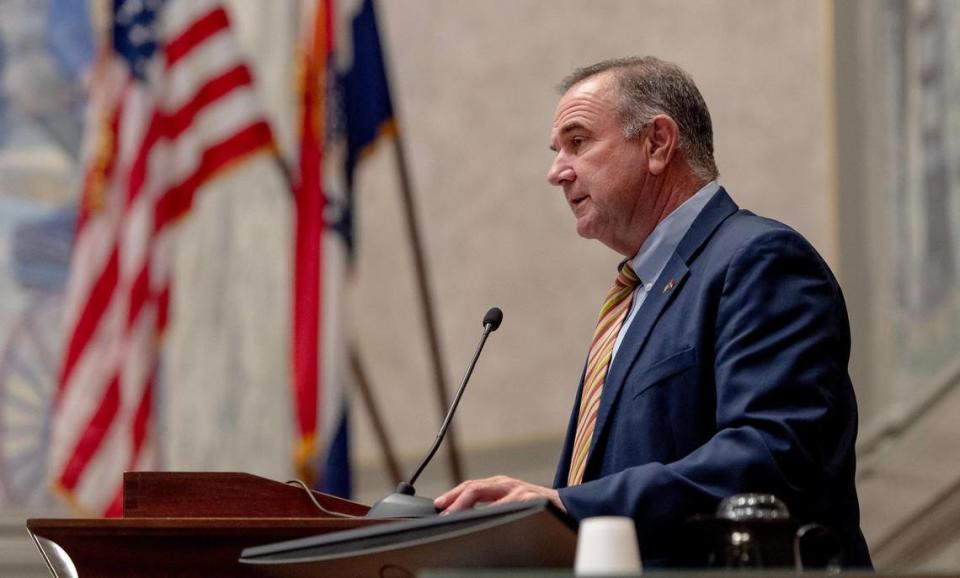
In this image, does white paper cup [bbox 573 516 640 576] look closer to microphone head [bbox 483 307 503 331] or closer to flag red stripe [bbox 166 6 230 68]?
microphone head [bbox 483 307 503 331]

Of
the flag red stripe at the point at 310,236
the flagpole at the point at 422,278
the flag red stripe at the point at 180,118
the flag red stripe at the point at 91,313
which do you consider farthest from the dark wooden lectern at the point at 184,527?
the flagpole at the point at 422,278

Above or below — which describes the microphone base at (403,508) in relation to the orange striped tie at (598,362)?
below

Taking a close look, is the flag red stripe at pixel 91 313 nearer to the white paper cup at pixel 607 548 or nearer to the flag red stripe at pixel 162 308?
the flag red stripe at pixel 162 308

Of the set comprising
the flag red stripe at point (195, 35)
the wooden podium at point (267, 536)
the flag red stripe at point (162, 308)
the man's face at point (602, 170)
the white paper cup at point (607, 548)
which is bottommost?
the white paper cup at point (607, 548)

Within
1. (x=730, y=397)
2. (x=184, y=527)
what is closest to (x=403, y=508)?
(x=184, y=527)

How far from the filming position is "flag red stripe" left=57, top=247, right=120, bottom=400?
567cm

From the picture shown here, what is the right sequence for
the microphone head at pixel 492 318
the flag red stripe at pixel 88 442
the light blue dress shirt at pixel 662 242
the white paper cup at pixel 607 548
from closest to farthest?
1. the white paper cup at pixel 607 548
2. the microphone head at pixel 492 318
3. the light blue dress shirt at pixel 662 242
4. the flag red stripe at pixel 88 442

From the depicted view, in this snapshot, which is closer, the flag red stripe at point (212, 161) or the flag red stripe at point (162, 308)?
Answer: the flag red stripe at point (162, 308)

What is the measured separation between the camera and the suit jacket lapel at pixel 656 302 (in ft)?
8.85

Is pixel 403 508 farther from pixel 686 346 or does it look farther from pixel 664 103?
pixel 664 103

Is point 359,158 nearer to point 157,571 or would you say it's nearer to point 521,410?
point 521,410

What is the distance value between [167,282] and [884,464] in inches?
118

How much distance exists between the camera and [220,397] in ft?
19.6

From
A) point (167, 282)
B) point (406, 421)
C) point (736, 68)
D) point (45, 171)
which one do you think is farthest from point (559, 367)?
point (45, 171)
